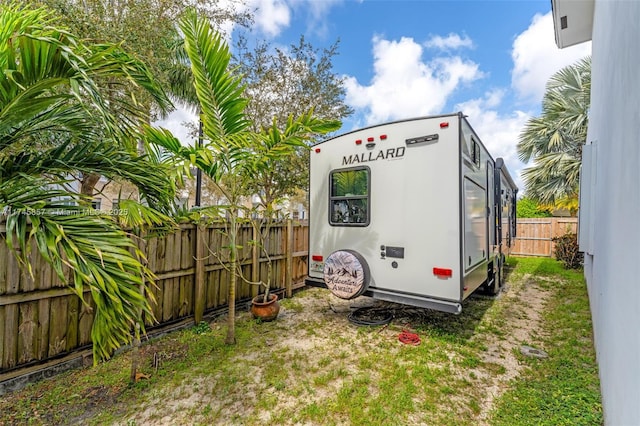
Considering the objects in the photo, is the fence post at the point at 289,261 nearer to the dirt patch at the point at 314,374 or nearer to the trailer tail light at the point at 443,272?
the dirt patch at the point at 314,374

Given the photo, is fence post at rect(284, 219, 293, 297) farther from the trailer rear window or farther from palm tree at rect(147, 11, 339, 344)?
palm tree at rect(147, 11, 339, 344)

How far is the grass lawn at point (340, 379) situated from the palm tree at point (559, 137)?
23.1 feet

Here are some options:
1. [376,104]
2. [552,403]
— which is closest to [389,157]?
[552,403]

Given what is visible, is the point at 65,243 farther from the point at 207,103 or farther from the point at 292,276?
the point at 292,276

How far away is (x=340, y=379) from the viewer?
300 cm

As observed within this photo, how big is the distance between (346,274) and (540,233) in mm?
11479

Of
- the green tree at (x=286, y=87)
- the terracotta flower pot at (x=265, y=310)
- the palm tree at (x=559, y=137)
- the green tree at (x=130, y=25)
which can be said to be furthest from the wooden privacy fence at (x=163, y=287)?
the palm tree at (x=559, y=137)

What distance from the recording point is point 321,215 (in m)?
4.81

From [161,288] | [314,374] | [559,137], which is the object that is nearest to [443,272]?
[314,374]

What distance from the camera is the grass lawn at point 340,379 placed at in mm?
2453

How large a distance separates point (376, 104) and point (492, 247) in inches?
400

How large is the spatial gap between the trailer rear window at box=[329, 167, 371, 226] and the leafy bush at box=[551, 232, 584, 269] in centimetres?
879

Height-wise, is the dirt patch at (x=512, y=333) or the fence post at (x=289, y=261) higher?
the fence post at (x=289, y=261)

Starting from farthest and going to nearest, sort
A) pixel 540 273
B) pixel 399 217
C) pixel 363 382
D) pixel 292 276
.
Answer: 1. pixel 540 273
2. pixel 292 276
3. pixel 399 217
4. pixel 363 382
